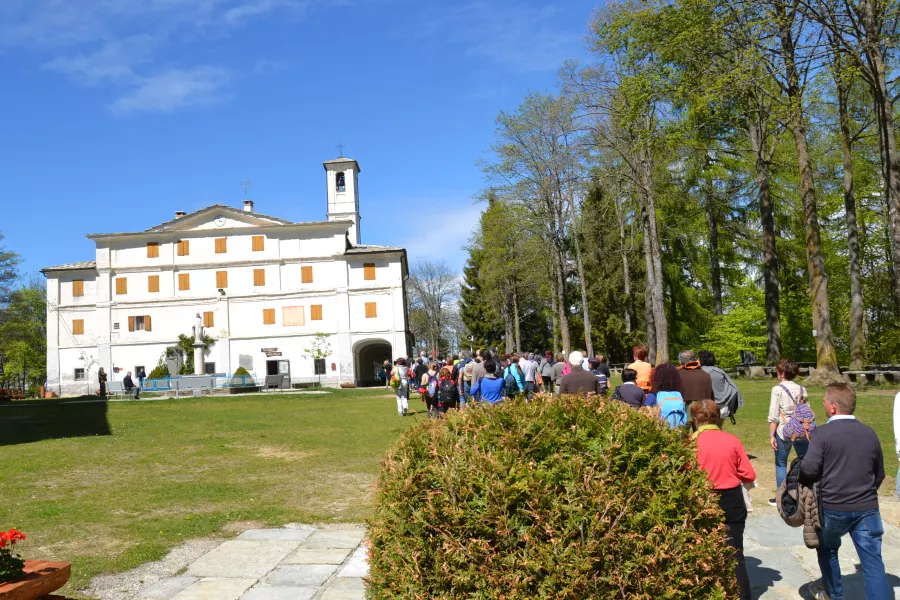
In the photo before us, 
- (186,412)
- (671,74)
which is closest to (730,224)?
(671,74)

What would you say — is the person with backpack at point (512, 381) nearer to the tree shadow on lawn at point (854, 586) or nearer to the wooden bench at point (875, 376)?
the tree shadow on lawn at point (854, 586)

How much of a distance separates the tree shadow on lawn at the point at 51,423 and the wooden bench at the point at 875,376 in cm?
2082

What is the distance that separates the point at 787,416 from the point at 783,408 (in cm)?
10

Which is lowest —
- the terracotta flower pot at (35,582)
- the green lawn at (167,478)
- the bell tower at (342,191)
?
the green lawn at (167,478)

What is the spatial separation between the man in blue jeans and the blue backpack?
3050 mm

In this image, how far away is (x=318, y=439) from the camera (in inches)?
598

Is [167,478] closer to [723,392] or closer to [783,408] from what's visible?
[723,392]

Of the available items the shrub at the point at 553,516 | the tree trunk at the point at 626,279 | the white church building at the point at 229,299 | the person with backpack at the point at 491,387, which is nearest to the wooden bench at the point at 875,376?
the person with backpack at the point at 491,387

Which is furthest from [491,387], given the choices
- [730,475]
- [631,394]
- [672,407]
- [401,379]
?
[401,379]

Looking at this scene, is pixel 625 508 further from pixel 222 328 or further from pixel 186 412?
pixel 222 328

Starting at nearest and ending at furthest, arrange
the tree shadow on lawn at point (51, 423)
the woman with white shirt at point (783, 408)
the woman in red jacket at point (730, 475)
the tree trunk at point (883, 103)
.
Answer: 1. the woman in red jacket at point (730, 475)
2. the woman with white shirt at point (783, 408)
3. the tree trunk at point (883, 103)
4. the tree shadow on lawn at point (51, 423)

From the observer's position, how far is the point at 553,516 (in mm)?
3383

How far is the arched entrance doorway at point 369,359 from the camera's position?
50.5 m

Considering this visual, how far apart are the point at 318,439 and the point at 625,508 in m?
12.4
